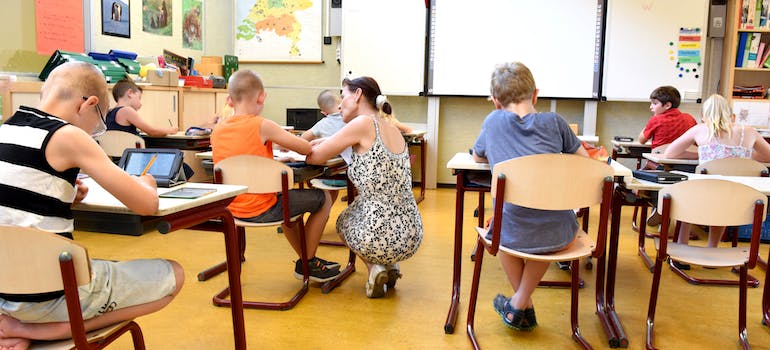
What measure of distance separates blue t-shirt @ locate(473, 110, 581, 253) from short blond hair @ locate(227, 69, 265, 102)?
114cm

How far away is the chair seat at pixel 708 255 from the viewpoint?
2398 mm

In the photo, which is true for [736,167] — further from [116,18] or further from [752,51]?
[116,18]

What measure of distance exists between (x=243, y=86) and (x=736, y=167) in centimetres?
280

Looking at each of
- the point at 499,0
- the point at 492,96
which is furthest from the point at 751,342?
the point at 499,0

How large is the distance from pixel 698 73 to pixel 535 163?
4.72m

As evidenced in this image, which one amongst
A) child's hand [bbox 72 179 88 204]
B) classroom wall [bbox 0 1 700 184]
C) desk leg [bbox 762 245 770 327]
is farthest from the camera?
classroom wall [bbox 0 1 700 184]

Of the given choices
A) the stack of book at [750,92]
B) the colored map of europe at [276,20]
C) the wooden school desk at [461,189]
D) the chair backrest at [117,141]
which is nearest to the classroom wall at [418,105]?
the colored map of europe at [276,20]

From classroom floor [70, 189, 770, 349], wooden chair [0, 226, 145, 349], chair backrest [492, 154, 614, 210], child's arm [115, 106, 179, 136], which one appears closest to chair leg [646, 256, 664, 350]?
classroom floor [70, 189, 770, 349]

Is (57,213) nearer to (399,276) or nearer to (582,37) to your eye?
(399,276)

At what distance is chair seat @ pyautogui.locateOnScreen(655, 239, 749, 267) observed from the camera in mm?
2398

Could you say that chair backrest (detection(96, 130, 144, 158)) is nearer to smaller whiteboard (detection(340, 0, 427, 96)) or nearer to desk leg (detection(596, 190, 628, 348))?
desk leg (detection(596, 190, 628, 348))

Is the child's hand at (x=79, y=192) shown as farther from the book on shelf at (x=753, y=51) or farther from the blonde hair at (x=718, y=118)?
the book on shelf at (x=753, y=51)

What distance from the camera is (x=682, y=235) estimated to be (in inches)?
143

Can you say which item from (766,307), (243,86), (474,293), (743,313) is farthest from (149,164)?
(766,307)
